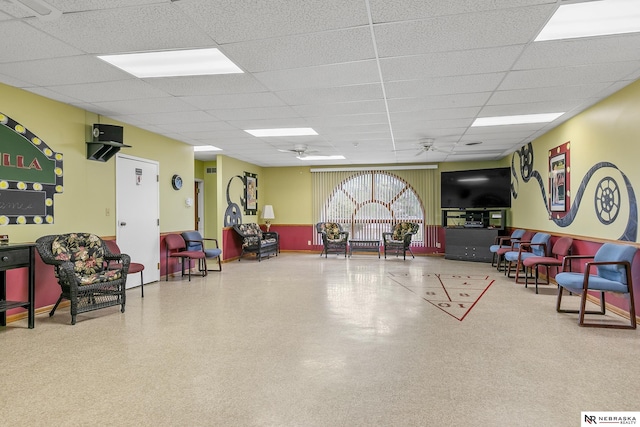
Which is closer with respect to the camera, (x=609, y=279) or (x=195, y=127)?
(x=609, y=279)

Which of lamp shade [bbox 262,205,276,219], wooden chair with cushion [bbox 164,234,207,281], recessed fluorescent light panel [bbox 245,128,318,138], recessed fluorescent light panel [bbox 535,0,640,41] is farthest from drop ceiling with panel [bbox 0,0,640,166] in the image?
lamp shade [bbox 262,205,276,219]

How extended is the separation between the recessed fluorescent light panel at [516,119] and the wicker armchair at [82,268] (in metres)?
5.55

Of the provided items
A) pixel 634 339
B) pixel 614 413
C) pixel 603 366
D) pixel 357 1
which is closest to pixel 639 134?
pixel 634 339

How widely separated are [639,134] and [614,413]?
10.8ft

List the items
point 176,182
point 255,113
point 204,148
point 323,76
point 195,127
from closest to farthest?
point 323,76, point 255,113, point 195,127, point 176,182, point 204,148

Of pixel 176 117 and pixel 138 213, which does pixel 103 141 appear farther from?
pixel 138 213

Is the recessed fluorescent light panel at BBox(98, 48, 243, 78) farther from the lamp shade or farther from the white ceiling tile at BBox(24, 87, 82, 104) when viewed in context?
the lamp shade

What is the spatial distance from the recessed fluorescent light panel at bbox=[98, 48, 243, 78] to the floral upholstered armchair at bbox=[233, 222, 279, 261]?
5.87 metres

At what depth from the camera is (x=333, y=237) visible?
35.1 ft

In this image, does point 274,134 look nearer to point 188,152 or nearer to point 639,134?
point 188,152

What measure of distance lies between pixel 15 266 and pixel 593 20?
18.8 feet

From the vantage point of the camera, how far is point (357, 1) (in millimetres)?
2627

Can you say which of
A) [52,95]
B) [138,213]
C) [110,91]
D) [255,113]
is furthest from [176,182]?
[110,91]

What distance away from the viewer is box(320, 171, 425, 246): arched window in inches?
437
